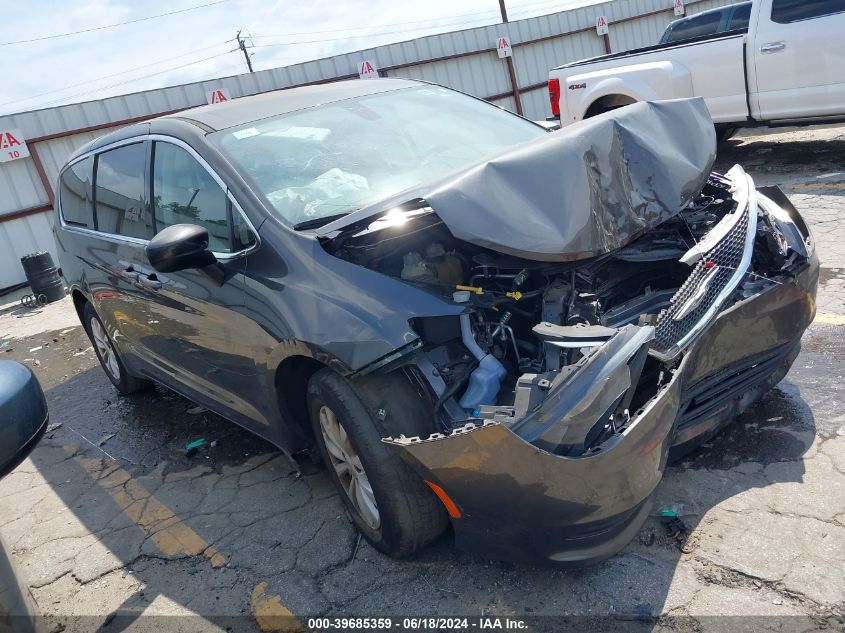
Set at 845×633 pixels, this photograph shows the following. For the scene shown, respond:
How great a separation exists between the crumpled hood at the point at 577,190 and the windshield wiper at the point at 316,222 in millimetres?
596

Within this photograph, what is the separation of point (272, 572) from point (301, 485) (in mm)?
669

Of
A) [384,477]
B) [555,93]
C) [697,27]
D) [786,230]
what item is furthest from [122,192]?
[697,27]

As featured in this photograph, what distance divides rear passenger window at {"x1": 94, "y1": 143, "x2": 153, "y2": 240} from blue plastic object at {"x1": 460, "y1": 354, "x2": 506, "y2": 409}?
227cm

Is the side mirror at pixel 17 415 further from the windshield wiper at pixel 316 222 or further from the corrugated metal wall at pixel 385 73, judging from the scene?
the corrugated metal wall at pixel 385 73

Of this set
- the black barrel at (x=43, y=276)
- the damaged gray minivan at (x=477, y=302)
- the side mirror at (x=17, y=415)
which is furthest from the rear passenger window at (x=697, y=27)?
the side mirror at (x=17, y=415)

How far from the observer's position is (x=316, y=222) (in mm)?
3115

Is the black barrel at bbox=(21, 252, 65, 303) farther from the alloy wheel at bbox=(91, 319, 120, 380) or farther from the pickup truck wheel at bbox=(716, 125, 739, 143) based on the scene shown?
the pickup truck wheel at bbox=(716, 125, 739, 143)

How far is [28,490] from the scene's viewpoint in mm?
4426

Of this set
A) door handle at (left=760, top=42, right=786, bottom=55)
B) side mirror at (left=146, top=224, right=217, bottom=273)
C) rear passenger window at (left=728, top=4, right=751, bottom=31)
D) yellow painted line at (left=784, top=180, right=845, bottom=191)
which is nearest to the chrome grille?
side mirror at (left=146, top=224, right=217, bottom=273)

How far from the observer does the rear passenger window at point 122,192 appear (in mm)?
4062

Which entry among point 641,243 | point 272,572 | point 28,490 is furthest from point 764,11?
point 28,490

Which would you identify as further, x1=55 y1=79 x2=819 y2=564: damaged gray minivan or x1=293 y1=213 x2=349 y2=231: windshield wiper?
x1=293 y1=213 x2=349 y2=231: windshield wiper

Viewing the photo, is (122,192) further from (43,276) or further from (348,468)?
(43,276)

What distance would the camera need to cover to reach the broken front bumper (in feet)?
7.30
